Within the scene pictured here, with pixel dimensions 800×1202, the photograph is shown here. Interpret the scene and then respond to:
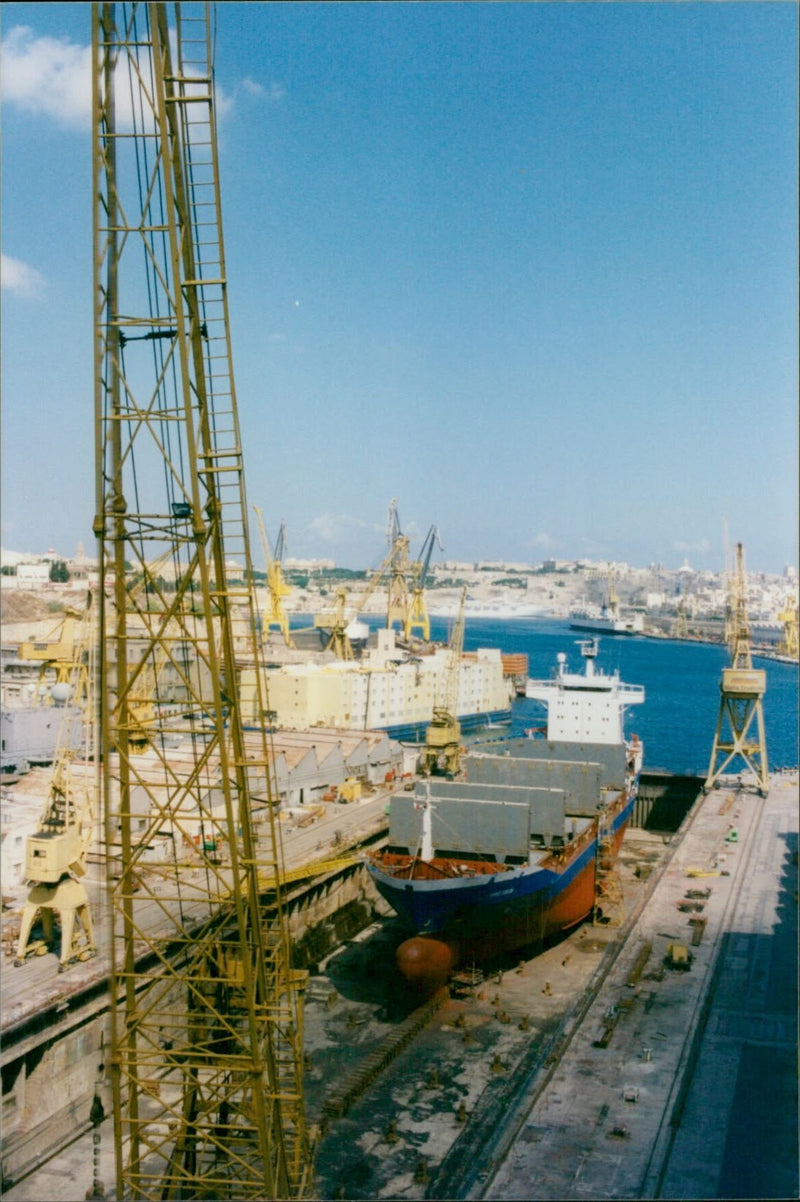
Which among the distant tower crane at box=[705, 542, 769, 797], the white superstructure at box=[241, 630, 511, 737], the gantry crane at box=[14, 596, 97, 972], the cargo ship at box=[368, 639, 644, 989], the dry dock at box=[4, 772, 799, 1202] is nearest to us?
the dry dock at box=[4, 772, 799, 1202]

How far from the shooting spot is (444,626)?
179375mm

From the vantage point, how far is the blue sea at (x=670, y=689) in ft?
213

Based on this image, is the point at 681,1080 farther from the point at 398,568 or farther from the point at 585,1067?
the point at 398,568

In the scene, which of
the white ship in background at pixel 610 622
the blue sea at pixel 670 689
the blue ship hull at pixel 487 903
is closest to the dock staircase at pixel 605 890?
the blue ship hull at pixel 487 903

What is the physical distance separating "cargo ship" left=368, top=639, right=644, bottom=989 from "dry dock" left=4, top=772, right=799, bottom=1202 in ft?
3.57

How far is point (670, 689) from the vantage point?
93938 mm

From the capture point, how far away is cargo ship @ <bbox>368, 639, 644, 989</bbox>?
2275cm

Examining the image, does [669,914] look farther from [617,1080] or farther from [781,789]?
[781,789]

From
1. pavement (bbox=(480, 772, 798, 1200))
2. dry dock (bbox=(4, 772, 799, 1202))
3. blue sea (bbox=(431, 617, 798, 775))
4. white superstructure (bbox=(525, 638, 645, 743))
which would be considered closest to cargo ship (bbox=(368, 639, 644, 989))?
dry dock (bbox=(4, 772, 799, 1202))

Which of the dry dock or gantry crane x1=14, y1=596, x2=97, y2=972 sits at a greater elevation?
gantry crane x1=14, y1=596, x2=97, y2=972

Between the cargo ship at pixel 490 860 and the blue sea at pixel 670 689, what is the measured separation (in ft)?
65.6

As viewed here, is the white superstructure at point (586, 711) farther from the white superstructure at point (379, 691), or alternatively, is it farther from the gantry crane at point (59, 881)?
the gantry crane at point (59, 881)

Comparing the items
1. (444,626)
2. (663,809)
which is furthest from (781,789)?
(444,626)

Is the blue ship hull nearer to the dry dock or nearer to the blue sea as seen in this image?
the dry dock
